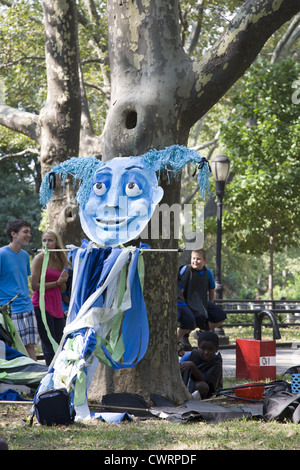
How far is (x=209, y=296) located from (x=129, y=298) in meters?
3.43

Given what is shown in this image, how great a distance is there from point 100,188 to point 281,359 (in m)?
5.52

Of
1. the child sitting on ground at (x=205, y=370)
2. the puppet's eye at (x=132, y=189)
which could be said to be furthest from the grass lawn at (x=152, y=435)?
the puppet's eye at (x=132, y=189)

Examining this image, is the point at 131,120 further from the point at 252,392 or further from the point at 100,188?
the point at 252,392

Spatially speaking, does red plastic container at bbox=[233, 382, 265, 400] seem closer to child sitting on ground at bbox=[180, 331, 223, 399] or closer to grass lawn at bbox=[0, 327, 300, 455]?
child sitting on ground at bbox=[180, 331, 223, 399]

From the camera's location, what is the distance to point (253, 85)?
704 inches

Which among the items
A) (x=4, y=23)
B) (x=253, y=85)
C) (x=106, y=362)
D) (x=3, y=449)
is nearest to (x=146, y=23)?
(x=106, y=362)

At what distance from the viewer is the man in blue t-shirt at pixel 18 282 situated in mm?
7121

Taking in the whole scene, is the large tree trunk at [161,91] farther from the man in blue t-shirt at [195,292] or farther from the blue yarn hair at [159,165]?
the man in blue t-shirt at [195,292]

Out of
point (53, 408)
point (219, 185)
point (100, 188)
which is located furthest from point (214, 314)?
point (219, 185)

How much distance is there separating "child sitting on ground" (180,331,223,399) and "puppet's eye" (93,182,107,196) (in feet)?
6.31

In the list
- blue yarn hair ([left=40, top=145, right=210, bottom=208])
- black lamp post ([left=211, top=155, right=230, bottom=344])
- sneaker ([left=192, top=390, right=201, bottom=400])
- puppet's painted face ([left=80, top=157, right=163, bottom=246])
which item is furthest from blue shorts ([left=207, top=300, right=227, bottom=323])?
black lamp post ([left=211, top=155, right=230, bottom=344])

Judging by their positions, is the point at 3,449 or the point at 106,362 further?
the point at 106,362

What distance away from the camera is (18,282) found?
7160mm
